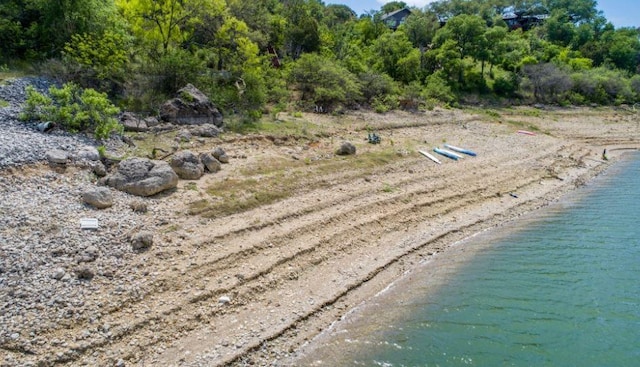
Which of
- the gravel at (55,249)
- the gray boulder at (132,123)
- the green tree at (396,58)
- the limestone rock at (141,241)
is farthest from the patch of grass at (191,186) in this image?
the green tree at (396,58)

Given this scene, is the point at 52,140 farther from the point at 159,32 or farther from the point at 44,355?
the point at 159,32

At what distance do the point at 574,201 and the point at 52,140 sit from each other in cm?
2443

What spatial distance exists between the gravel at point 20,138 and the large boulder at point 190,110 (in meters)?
4.78

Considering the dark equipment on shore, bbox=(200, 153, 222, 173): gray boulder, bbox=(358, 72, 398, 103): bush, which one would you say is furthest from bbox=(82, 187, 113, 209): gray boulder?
bbox=(358, 72, 398, 103): bush

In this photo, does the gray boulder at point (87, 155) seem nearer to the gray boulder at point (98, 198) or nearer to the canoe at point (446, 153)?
the gray boulder at point (98, 198)

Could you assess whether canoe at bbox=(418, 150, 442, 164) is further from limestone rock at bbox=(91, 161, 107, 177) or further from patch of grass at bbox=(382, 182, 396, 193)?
limestone rock at bbox=(91, 161, 107, 177)

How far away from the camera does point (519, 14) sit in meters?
86.8

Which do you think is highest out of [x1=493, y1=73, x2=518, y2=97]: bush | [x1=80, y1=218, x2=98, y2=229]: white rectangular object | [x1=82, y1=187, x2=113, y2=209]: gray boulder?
[x1=493, y1=73, x2=518, y2=97]: bush

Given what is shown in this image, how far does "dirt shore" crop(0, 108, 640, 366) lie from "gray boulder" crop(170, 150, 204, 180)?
384 mm

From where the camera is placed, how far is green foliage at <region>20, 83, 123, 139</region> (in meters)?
18.0

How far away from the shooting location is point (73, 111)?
1881 centimetres

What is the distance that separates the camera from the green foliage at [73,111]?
17984 millimetres

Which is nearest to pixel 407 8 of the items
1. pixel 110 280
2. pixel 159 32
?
pixel 159 32

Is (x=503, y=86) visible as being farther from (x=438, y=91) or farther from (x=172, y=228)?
(x=172, y=228)
